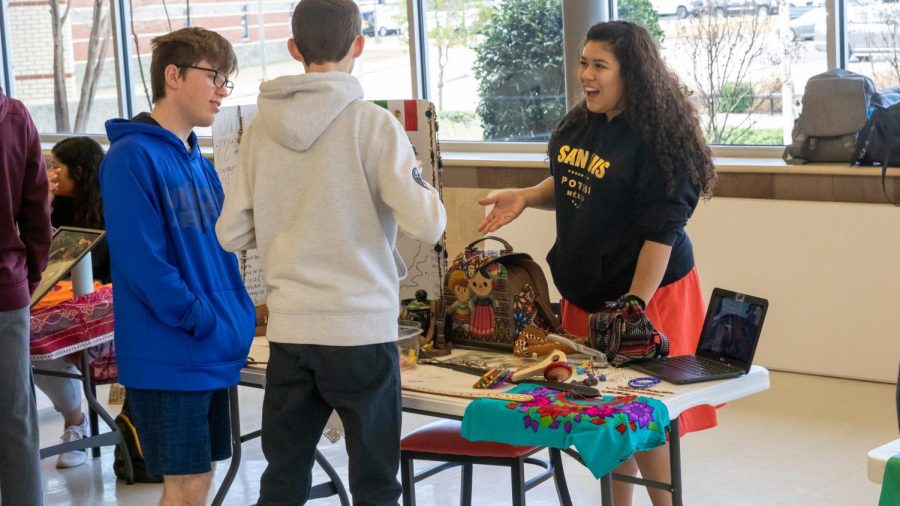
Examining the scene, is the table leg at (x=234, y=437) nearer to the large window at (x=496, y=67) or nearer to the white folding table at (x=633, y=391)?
the white folding table at (x=633, y=391)

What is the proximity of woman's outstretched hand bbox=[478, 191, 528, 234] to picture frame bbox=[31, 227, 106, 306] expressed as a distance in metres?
1.61

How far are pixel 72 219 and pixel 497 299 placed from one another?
2.32m

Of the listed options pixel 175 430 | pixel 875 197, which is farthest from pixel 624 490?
pixel 875 197

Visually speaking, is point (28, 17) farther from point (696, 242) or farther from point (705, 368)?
point (705, 368)

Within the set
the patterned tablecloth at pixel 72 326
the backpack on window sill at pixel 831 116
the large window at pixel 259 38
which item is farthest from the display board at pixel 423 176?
the large window at pixel 259 38

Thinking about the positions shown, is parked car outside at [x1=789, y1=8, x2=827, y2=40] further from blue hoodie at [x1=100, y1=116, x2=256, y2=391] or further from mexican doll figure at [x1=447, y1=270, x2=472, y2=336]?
blue hoodie at [x1=100, y1=116, x2=256, y2=391]

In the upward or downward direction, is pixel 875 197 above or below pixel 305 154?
below

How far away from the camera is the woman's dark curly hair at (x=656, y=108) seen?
9.03ft

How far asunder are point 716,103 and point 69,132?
18.2 ft

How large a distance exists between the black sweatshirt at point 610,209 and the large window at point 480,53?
310 centimetres

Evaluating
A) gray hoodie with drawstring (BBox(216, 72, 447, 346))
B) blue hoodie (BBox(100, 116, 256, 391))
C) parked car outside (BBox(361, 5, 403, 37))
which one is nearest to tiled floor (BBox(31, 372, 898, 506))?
blue hoodie (BBox(100, 116, 256, 391))

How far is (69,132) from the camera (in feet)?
30.9

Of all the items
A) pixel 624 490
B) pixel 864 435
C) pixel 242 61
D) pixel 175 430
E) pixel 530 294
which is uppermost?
pixel 242 61

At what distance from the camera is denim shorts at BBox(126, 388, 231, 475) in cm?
260
